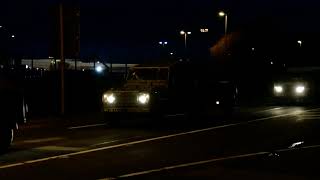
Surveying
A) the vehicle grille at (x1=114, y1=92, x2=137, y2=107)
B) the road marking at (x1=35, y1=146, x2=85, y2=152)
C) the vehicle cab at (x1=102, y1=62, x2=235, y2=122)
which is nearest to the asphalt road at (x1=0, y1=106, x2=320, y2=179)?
the road marking at (x1=35, y1=146, x2=85, y2=152)

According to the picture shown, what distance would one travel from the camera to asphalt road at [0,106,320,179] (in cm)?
1255

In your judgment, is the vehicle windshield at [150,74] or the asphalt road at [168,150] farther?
the vehicle windshield at [150,74]

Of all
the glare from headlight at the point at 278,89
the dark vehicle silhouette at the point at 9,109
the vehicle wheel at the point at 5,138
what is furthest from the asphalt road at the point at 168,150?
the glare from headlight at the point at 278,89

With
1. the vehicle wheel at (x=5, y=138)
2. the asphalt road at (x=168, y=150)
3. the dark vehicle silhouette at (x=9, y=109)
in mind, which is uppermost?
the dark vehicle silhouette at (x=9, y=109)

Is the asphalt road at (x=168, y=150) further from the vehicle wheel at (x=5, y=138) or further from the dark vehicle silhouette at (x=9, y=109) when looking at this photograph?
the dark vehicle silhouette at (x=9, y=109)

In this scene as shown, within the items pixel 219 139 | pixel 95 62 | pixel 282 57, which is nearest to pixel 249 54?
pixel 282 57

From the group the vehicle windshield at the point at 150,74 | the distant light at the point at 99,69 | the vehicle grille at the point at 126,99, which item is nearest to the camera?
the vehicle grille at the point at 126,99

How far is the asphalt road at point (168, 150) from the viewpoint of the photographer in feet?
41.2

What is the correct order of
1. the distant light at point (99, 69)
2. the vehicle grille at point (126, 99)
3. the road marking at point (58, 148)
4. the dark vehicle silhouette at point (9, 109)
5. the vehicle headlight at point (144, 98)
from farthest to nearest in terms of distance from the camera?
1. the distant light at point (99, 69)
2. the vehicle grille at point (126, 99)
3. the vehicle headlight at point (144, 98)
4. the road marking at point (58, 148)
5. the dark vehicle silhouette at point (9, 109)

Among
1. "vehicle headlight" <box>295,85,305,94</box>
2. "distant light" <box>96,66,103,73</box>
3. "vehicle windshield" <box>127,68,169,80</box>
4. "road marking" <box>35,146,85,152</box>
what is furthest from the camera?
"distant light" <box>96,66,103,73</box>

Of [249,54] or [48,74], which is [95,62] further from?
[249,54]

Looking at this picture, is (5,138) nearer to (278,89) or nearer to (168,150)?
(168,150)

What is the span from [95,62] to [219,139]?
2608cm

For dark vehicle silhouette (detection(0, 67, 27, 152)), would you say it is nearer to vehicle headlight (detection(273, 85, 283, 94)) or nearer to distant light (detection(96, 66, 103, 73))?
vehicle headlight (detection(273, 85, 283, 94))
